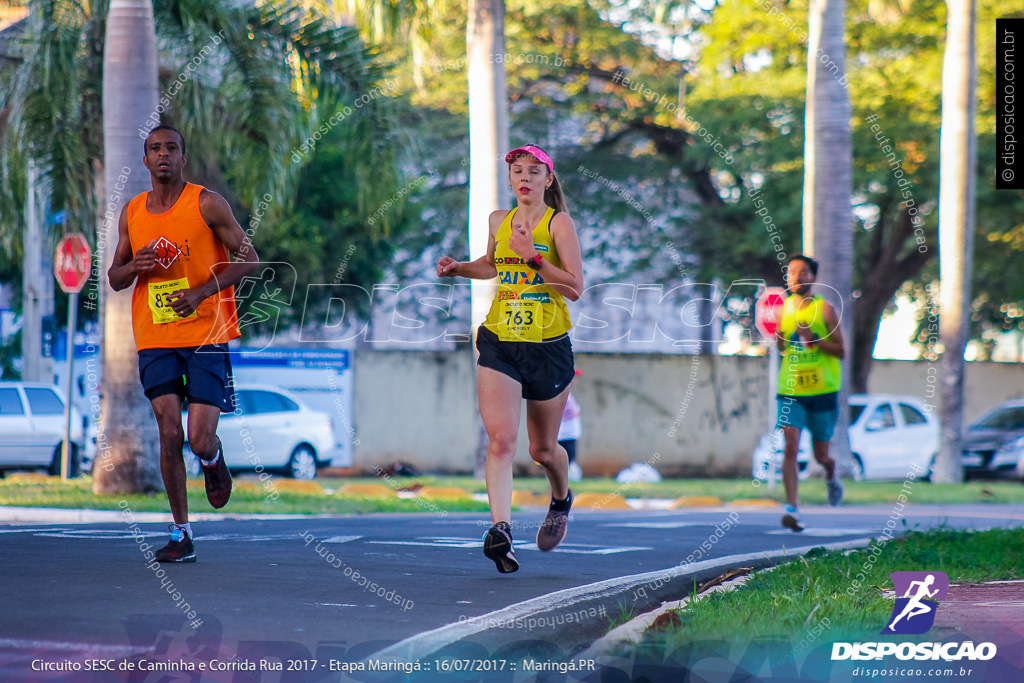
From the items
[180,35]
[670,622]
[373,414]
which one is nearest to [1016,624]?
[670,622]

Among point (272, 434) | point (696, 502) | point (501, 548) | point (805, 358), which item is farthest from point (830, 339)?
point (272, 434)

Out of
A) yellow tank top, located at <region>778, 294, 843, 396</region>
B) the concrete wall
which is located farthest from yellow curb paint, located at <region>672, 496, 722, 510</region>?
the concrete wall

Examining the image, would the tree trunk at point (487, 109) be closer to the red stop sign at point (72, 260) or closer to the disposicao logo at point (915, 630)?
the red stop sign at point (72, 260)

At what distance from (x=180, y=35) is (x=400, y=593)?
30.7 ft

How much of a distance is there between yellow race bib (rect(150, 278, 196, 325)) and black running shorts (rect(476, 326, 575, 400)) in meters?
1.45

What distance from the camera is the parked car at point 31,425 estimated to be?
60.0ft

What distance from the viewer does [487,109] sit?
16.5 m

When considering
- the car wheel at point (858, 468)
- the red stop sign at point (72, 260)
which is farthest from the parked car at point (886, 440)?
the red stop sign at point (72, 260)

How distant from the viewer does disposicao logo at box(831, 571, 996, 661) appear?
429 cm

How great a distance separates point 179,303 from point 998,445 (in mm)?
20855

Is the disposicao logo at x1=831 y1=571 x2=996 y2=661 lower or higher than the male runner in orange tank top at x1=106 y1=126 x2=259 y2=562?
lower

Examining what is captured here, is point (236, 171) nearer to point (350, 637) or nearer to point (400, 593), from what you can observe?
point (400, 593)

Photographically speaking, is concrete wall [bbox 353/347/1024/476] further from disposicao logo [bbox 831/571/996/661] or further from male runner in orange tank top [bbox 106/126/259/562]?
disposicao logo [bbox 831/571/996/661]

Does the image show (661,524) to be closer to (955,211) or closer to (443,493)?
(443,493)
